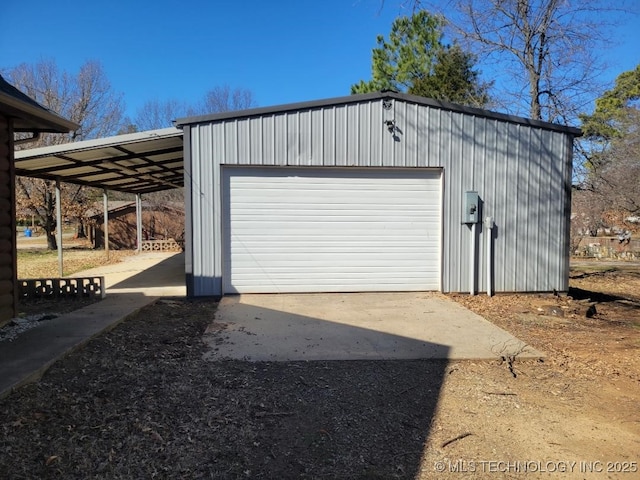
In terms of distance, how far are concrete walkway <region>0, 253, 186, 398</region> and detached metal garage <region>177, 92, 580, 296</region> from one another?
1.36 m

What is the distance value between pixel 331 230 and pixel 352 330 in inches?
116

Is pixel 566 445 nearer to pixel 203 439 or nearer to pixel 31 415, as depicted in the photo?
pixel 203 439

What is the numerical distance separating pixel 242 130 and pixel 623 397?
6586 mm

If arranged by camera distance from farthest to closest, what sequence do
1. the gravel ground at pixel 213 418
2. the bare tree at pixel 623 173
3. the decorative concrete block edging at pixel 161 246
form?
the decorative concrete block edging at pixel 161 246
the bare tree at pixel 623 173
the gravel ground at pixel 213 418

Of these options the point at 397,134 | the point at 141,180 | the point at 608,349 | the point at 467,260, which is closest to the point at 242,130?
the point at 397,134

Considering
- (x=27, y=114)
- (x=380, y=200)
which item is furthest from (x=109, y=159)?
(x=380, y=200)

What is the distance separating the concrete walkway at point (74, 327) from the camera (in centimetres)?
374

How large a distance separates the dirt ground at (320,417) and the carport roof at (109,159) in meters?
3.99

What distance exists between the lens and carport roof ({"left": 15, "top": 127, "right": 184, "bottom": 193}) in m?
7.55

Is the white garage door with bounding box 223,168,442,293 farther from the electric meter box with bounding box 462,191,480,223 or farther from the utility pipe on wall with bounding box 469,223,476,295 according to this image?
the utility pipe on wall with bounding box 469,223,476,295

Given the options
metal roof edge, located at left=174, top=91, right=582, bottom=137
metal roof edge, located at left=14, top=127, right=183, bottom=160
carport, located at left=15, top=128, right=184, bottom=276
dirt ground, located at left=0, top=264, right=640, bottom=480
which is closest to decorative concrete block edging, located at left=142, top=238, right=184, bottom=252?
carport, located at left=15, top=128, right=184, bottom=276

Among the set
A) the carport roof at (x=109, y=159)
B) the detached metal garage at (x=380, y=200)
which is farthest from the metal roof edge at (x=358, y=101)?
the carport roof at (x=109, y=159)

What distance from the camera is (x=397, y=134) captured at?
321 inches

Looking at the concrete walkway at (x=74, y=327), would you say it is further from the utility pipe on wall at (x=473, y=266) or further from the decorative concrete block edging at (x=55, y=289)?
the utility pipe on wall at (x=473, y=266)
